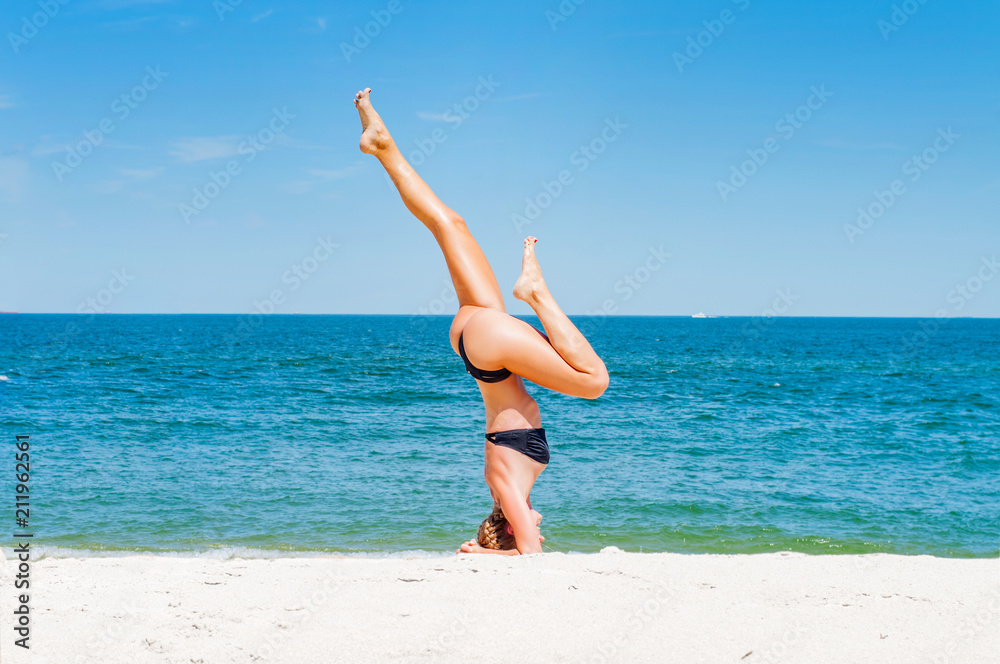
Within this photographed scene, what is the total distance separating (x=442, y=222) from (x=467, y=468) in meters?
9.39

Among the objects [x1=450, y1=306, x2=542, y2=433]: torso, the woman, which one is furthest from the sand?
[x1=450, y1=306, x2=542, y2=433]: torso

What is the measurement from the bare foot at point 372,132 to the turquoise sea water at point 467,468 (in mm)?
5477

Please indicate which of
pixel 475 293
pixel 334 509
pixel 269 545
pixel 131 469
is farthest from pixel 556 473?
pixel 475 293

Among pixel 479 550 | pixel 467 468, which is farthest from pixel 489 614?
pixel 467 468

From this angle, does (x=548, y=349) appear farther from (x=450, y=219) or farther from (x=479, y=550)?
(x=479, y=550)

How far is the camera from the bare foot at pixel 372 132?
4.73 metres

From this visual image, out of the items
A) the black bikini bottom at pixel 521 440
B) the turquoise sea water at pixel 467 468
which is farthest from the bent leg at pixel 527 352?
the turquoise sea water at pixel 467 468

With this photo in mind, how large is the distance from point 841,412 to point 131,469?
1977 centimetres

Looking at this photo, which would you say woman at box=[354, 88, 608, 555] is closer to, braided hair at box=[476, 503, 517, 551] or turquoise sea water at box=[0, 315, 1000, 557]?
braided hair at box=[476, 503, 517, 551]

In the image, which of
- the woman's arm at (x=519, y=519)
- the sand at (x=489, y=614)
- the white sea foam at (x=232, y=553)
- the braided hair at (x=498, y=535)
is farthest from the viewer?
the white sea foam at (x=232, y=553)

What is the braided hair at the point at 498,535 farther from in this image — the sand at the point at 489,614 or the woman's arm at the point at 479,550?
the sand at the point at 489,614

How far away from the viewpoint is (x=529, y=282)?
4469mm

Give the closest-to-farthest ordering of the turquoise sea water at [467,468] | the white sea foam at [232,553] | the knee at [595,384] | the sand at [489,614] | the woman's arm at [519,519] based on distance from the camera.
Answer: the sand at [489,614]
the knee at [595,384]
the woman's arm at [519,519]
the white sea foam at [232,553]
the turquoise sea water at [467,468]

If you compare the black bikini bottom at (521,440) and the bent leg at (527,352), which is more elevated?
the bent leg at (527,352)
